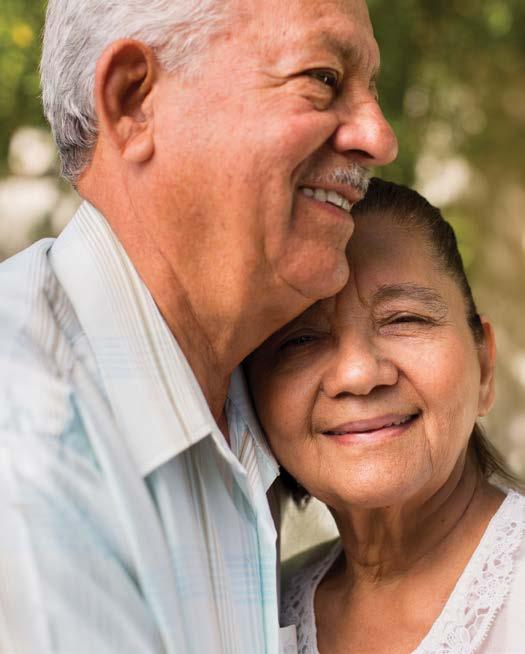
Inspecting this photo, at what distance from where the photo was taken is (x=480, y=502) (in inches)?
89.6

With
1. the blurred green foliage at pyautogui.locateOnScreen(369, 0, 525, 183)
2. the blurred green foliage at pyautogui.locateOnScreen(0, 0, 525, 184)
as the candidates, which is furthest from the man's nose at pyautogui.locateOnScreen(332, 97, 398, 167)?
the blurred green foliage at pyautogui.locateOnScreen(369, 0, 525, 183)

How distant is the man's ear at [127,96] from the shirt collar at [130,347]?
0.16 meters

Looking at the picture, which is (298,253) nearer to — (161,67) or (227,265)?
(227,265)

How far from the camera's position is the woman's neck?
7.22 feet

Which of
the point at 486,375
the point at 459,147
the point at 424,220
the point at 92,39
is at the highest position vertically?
the point at 459,147

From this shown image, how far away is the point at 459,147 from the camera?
188 inches

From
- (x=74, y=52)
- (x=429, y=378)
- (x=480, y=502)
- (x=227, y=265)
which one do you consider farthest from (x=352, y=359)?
(x=74, y=52)

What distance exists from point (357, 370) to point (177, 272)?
0.44 meters

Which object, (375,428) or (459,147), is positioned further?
(459,147)

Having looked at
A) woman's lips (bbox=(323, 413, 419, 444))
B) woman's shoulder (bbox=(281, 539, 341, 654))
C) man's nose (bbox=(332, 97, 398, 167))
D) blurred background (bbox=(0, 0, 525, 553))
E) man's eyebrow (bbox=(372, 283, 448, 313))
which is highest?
blurred background (bbox=(0, 0, 525, 553))

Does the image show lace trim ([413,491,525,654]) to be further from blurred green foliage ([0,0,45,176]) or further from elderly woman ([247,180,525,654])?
blurred green foliage ([0,0,45,176])

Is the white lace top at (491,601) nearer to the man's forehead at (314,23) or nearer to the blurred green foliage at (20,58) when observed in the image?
the man's forehead at (314,23)

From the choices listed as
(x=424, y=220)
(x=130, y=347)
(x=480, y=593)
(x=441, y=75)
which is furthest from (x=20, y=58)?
(x=480, y=593)

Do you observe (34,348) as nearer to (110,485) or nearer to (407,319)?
(110,485)
